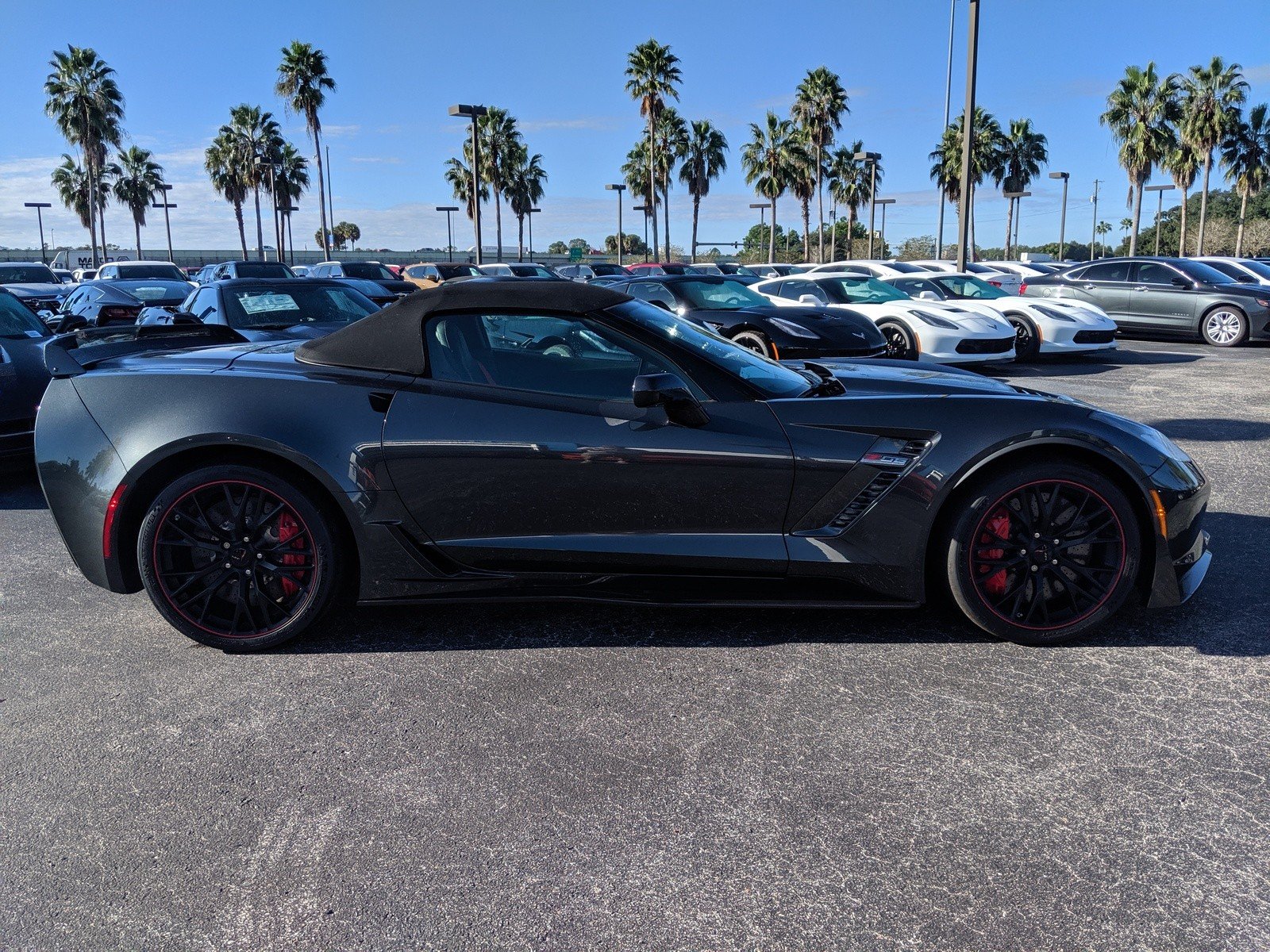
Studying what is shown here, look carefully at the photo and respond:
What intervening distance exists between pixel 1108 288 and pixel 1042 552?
53.1 ft

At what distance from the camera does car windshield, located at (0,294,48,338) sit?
24.5ft

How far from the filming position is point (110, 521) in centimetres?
371

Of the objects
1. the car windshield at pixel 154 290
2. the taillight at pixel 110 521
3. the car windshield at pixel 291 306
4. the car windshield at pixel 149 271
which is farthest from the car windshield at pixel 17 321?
the car windshield at pixel 149 271

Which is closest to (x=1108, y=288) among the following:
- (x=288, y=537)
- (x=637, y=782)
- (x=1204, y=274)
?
(x=1204, y=274)

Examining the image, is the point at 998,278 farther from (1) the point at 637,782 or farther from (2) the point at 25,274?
(2) the point at 25,274

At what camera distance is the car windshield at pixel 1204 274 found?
54.7 ft

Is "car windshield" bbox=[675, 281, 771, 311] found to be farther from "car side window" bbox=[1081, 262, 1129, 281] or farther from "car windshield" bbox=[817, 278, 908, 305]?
"car side window" bbox=[1081, 262, 1129, 281]

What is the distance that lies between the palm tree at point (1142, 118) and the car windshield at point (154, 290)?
3952 centimetres

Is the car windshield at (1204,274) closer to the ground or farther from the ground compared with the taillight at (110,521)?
farther from the ground

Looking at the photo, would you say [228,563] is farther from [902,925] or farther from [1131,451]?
[1131,451]

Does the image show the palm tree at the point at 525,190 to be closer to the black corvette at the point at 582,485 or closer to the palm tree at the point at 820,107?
the palm tree at the point at 820,107

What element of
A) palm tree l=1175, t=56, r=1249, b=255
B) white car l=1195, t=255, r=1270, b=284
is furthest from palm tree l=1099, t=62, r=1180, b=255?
white car l=1195, t=255, r=1270, b=284

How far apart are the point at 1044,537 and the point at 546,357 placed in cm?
195

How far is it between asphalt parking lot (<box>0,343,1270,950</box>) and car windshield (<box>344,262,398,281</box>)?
24.2 meters
